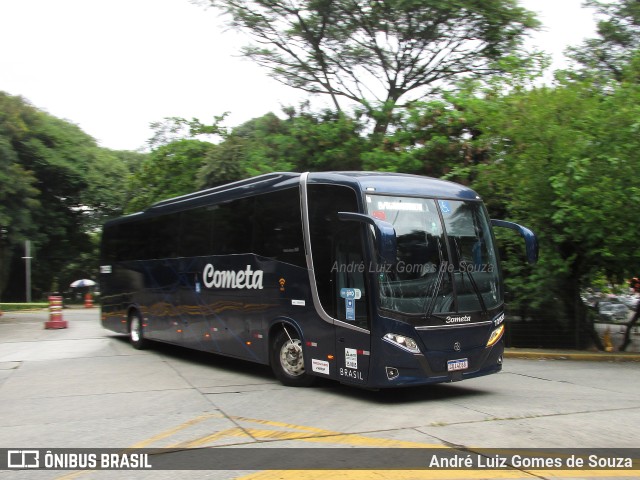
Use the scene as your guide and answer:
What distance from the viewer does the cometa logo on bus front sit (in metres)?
10.2

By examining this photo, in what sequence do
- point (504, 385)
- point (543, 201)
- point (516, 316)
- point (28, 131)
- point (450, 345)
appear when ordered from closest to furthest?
point (450, 345) < point (504, 385) < point (543, 201) < point (516, 316) < point (28, 131)

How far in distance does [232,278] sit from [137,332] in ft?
17.6

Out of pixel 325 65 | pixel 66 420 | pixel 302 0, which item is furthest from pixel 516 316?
pixel 302 0

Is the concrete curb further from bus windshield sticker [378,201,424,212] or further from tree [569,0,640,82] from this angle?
tree [569,0,640,82]

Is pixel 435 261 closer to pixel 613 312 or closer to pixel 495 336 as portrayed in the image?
pixel 495 336

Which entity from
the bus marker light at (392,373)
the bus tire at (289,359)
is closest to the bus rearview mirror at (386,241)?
the bus marker light at (392,373)

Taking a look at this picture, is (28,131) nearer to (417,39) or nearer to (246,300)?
(417,39)

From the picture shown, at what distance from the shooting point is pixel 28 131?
3219 centimetres

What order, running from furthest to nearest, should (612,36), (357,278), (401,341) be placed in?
(612,36) → (357,278) → (401,341)

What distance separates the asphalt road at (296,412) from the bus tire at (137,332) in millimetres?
2292

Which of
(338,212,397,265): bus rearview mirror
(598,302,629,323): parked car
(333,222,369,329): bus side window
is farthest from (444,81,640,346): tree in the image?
(338,212,397,265): bus rearview mirror

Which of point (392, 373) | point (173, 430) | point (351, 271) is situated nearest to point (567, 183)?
point (351, 271)

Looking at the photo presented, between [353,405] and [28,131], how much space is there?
2984 cm

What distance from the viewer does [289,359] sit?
960 cm
